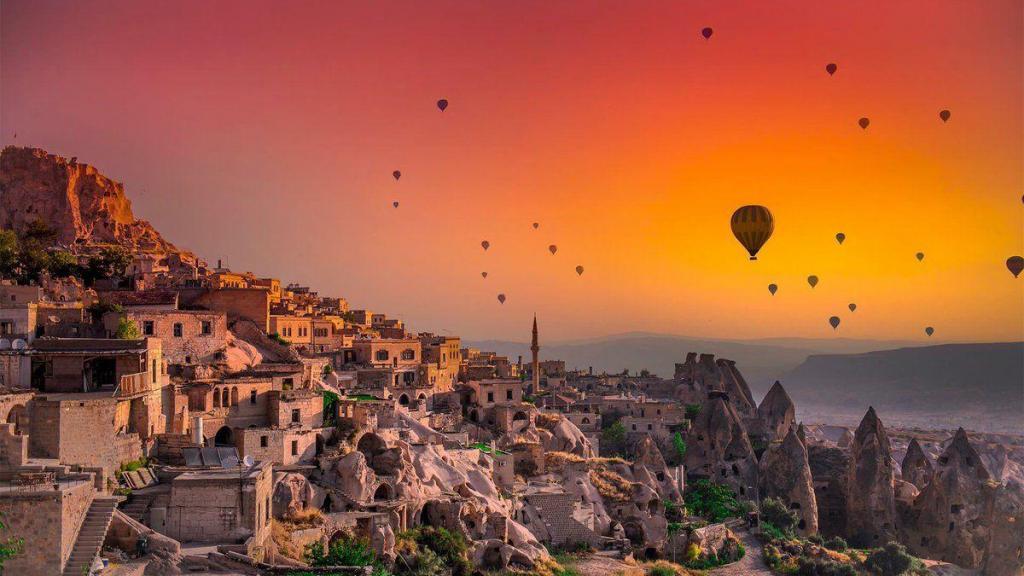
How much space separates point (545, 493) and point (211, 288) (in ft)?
45.0

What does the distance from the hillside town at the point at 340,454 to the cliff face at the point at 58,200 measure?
0.11m

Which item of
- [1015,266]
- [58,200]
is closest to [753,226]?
[1015,266]

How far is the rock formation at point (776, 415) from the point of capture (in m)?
61.8

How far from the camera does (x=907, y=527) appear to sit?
2015 inches

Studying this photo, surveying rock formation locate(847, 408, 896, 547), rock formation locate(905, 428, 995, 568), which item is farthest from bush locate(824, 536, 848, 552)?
rock formation locate(905, 428, 995, 568)

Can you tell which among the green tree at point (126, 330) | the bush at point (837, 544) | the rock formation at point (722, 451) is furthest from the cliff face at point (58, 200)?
the bush at point (837, 544)

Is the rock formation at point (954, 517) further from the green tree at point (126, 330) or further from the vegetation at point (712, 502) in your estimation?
the green tree at point (126, 330)

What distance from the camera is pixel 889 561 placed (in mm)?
44688

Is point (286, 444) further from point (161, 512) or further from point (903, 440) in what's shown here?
point (903, 440)

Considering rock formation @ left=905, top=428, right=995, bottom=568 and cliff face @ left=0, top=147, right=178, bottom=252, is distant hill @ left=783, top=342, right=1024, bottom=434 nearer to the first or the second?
rock formation @ left=905, top=428, right=995, bottom=568

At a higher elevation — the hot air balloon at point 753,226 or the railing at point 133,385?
the hot air balloon at point 753,226

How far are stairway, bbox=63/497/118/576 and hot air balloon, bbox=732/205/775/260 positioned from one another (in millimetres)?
21943

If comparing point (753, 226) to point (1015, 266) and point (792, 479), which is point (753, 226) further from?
point (792, 479)

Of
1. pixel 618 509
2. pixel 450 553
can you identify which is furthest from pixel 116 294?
pixel 618 509
